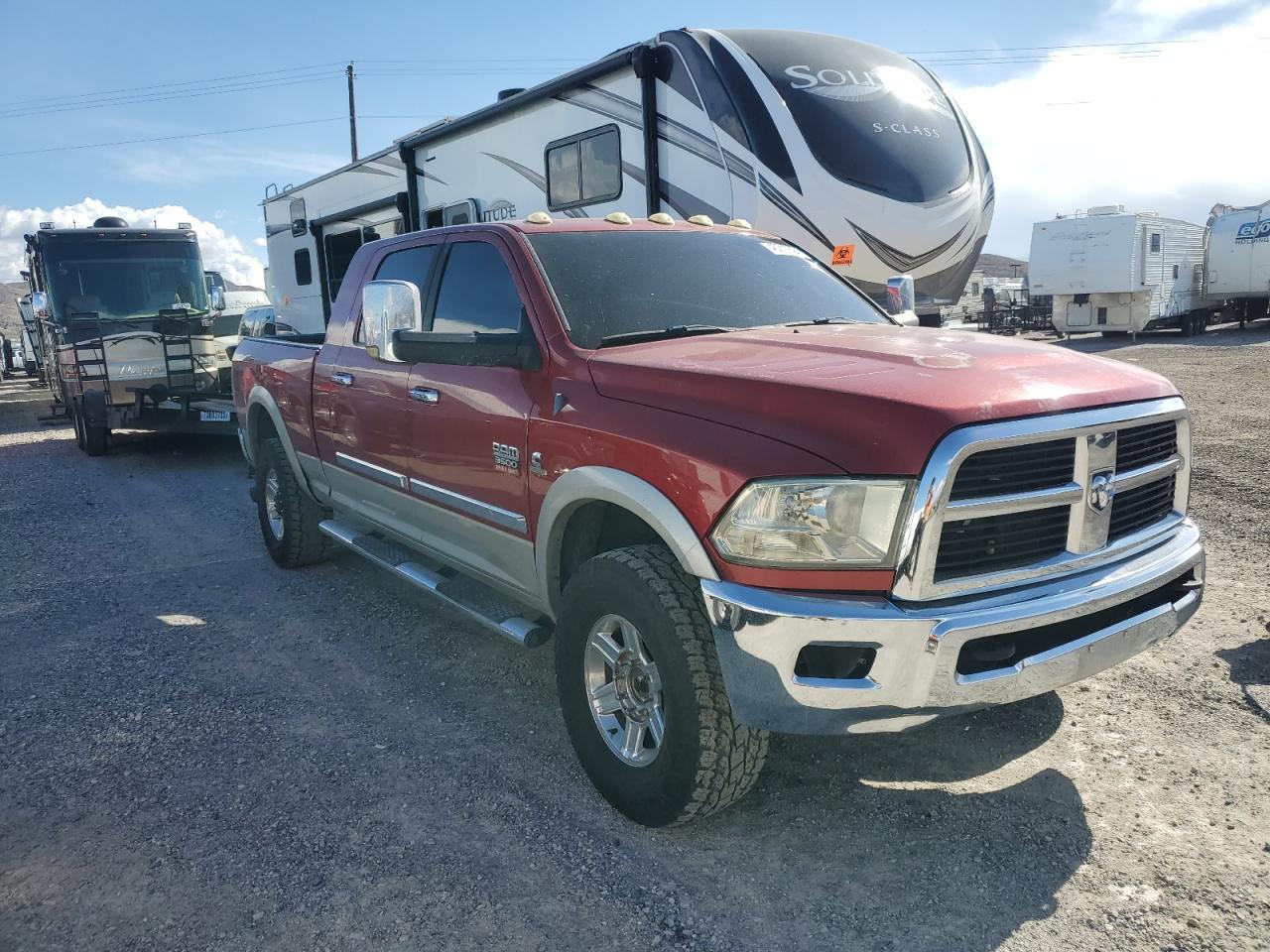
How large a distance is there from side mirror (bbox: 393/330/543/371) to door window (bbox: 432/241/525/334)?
18 centimetres

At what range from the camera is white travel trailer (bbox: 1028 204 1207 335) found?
21.4 metres

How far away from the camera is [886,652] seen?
248 cm

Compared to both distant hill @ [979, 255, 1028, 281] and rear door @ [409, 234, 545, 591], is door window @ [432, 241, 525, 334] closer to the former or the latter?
rear door @ [409, 234, 545, 591]

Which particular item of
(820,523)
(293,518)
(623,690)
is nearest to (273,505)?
(293,518)

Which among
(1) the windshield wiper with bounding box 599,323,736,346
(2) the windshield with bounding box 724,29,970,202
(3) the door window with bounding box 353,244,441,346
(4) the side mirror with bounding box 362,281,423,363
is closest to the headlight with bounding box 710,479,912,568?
(1) the windshield wiper with bounding box 599,323,736,346

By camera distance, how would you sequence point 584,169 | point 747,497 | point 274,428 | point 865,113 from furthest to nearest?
point 584,169 < point 865,113 < point 274,428 < point 747,497

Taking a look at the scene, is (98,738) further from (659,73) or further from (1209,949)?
(659,73)

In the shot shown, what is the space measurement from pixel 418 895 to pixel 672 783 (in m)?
0.81

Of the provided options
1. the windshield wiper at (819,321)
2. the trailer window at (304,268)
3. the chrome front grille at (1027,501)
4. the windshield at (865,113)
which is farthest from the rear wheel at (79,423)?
the chrome front grille at (1027,501)

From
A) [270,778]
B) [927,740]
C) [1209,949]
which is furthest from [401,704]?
[1209,949]

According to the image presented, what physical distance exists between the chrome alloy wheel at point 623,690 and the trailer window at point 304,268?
13262mm

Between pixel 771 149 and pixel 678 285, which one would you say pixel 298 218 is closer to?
pixel 771 149

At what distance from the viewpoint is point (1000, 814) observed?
3086mm

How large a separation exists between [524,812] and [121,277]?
42.8ft
